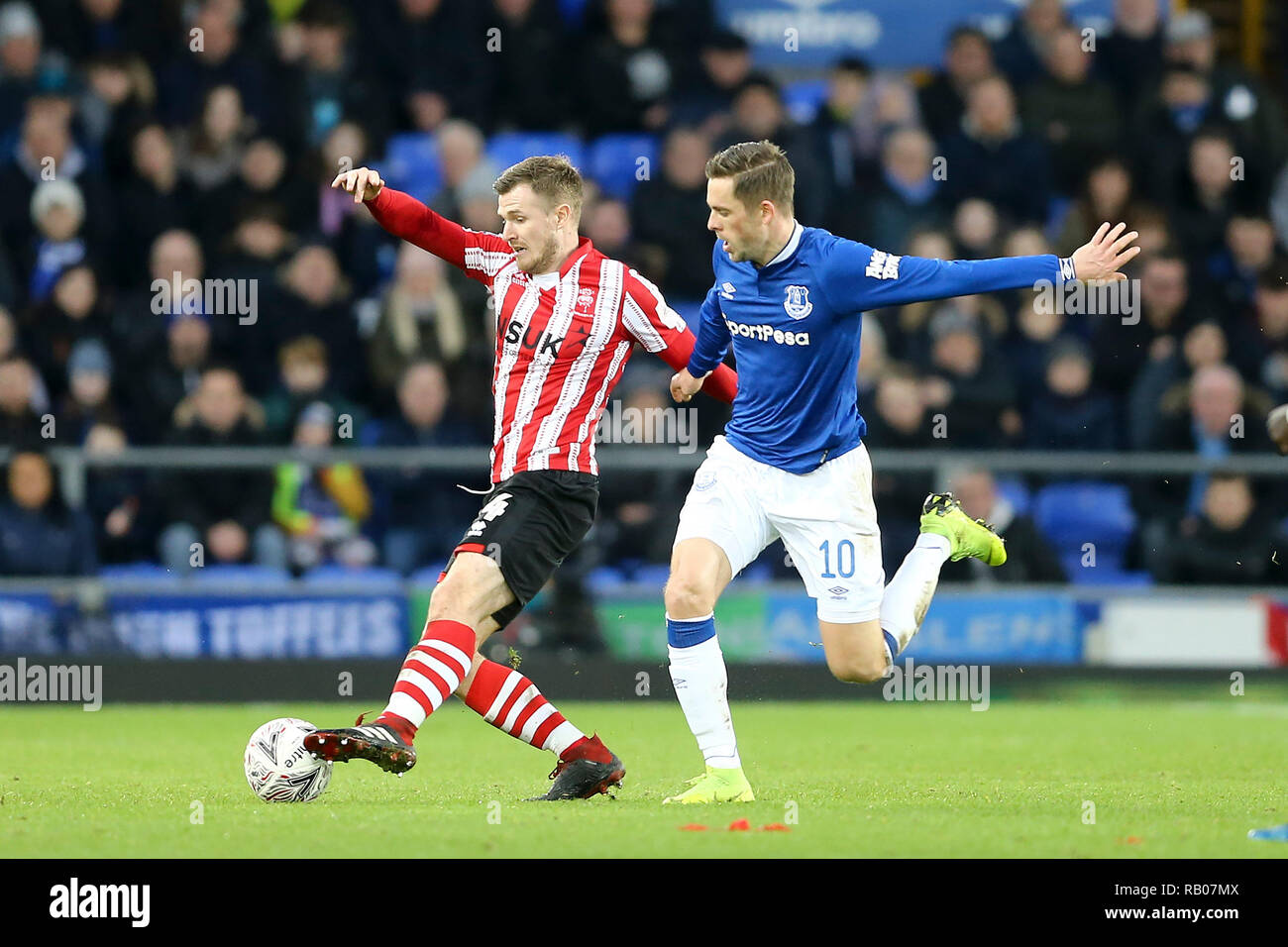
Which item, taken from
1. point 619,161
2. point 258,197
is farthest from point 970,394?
point 258,197

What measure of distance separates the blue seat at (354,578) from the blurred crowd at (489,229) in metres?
0.08

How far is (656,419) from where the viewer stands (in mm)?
12750

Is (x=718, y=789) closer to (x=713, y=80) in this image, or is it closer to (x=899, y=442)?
(x=899, y=442)

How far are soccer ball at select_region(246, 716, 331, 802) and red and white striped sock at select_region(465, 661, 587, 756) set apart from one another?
0.67 meters

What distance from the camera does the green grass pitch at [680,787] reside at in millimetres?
5961

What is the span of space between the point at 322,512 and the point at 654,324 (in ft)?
17.5

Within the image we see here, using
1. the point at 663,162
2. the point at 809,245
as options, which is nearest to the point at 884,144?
the point at 663,162

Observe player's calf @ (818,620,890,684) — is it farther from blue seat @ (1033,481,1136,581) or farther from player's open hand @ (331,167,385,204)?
blue seat @ (1033,481,1136,581)

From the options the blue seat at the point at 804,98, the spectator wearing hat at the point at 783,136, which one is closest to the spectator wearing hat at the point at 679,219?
the spectator wearing hat at the point at 783,136
